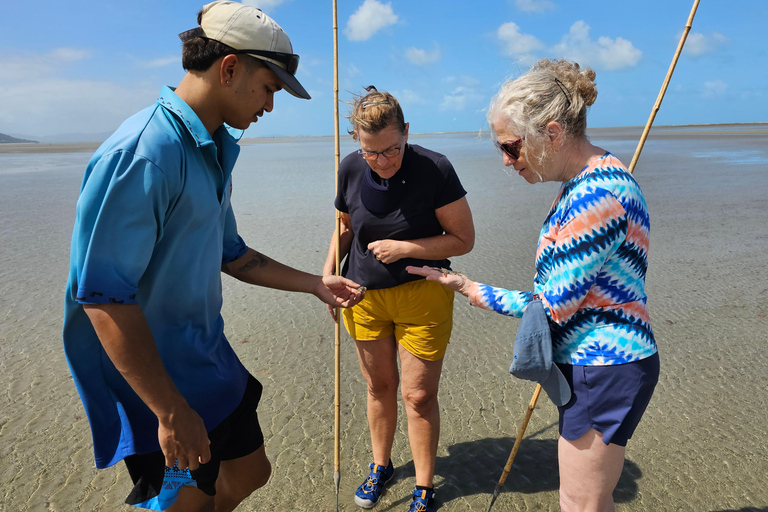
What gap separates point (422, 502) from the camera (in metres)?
3.08

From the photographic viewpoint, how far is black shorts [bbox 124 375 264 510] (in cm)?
216

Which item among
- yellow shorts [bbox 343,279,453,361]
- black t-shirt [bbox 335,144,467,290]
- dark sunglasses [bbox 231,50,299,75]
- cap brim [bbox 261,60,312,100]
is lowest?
yellow shorts [bbox 343,279,453,361]

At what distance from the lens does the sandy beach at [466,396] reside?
330 cm

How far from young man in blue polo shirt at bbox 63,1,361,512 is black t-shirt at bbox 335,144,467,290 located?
35.5 inches

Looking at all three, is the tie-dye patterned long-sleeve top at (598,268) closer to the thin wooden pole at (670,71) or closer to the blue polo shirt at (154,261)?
the thin wooden pole at (670,71)

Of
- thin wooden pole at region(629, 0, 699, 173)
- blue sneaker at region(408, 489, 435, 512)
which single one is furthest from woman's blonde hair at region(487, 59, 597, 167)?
blue sneaker at region(408, 489, 435, 512)

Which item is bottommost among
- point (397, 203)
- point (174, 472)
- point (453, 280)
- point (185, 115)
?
point (174, 472)

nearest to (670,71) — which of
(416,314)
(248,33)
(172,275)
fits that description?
(416,314)

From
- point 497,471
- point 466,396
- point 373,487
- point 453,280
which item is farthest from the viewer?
point 466,396

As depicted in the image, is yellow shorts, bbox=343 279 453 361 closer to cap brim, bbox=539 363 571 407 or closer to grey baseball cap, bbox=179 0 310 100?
cap brim, bbox=539 363 571 407

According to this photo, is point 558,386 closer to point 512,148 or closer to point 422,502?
point 512,148

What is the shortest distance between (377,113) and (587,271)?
1368mm

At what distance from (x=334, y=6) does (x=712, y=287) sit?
5725 millimetres

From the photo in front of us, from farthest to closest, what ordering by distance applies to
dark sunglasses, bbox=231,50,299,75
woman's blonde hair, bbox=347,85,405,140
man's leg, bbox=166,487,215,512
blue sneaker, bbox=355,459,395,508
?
blue sneaker, bbox=355,459,395,508, woman's blonde hair, bbox=347,85,405,140, man's leg, bbox=166,487,215,512, dark sunglasses, bbox=231,50,299,75
